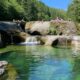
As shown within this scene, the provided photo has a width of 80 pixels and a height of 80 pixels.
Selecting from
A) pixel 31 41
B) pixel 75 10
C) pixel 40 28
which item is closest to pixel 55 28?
pixel 40 28

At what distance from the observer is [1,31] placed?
1235 inches

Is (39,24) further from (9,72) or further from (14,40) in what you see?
(9,72)

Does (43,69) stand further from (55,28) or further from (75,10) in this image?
(75,10)

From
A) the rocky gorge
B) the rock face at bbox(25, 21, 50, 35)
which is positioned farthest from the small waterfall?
the rock face at bbox(25, 21, 50, 35)

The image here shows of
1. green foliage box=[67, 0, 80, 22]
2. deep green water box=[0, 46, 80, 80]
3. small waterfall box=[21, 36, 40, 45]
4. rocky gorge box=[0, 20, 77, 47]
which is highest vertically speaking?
green foliage box=[67, 0, 80, 22]

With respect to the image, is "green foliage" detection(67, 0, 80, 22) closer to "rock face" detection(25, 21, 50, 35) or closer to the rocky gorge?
the rocky gorge

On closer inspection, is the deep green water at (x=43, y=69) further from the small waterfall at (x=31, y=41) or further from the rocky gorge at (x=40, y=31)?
the small waterfall at (x=31, y=41)

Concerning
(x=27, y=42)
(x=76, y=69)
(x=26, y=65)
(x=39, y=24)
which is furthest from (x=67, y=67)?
(x=39, y=24)

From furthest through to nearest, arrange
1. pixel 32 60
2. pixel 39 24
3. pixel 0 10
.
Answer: pixel 0 10, pixel 39 24, pixel 32 60

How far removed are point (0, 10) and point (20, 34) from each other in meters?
26.4

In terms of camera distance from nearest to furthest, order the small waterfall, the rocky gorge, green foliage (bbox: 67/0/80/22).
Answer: the rocky gorge, the small waterfall, green foliage (bbox: 67/0/80/22)

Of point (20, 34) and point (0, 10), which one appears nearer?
point (20, 34)

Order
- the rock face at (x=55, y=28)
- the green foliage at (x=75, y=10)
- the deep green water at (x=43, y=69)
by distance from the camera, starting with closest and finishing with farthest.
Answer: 1. the deep green water at (x=43, y=69)
2. the rock face at (x=55, y=28)
3. the green foliage at (x=75, y=10)

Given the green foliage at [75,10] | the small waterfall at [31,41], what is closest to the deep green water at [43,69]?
the small waterfall at [31,41]
